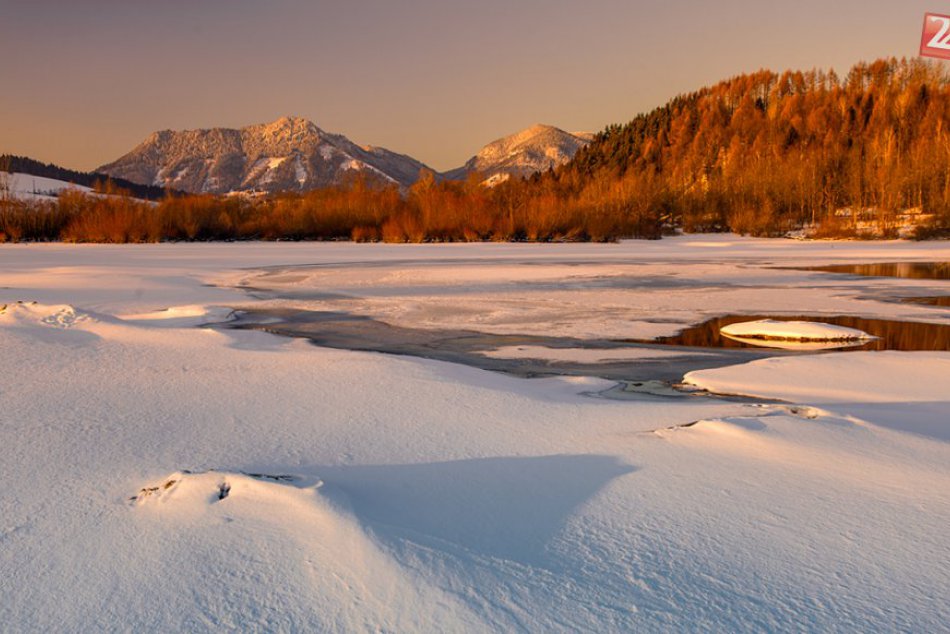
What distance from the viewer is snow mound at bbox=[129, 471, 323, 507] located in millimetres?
2504

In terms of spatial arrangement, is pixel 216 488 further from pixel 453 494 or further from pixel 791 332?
pixel 791 332

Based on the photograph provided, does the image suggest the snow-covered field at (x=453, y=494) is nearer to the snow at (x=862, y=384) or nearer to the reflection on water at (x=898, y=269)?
the snow at (x=862, y=384)

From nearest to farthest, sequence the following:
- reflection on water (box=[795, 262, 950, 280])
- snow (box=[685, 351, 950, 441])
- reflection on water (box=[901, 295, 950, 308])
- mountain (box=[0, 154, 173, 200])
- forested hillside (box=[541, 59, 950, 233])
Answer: snow (box=[685, 351, 950, 441]), reflection on water (box=[901, 295, 950, 308]), reflection on water (box=[795, 262, 950, 280]), forested hillside (box=[541, 59, 950, 233]), mountain (box=[0, 154, 173, 200])

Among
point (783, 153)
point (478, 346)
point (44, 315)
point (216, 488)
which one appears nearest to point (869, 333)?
point (478, 346)

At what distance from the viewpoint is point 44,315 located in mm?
7176

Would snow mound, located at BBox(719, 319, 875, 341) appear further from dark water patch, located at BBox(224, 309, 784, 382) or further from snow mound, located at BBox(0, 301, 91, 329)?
snow mound, located at BBox(0, 301, 91, 329)

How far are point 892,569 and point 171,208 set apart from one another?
1356 inches

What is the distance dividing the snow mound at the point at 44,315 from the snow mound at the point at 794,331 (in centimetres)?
695

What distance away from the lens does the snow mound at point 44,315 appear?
6.84 m

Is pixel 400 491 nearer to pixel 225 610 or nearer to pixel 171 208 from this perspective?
pixel 225 610

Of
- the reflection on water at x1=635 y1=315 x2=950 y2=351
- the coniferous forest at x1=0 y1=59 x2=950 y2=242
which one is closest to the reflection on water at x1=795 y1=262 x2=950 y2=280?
the reflection on water at x1=635 y1=315 x2=950 y2=351

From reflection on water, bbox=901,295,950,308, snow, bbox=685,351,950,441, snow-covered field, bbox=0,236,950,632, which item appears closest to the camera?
snow-covered field, bbox=0,236,950,632

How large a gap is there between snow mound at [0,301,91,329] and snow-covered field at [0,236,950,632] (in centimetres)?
62

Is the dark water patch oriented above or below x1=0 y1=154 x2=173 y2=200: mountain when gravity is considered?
below
